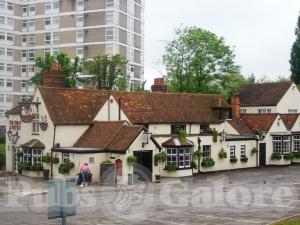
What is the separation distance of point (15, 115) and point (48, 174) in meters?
7.92

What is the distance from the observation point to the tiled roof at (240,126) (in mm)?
51500

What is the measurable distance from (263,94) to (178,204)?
37.2 meters

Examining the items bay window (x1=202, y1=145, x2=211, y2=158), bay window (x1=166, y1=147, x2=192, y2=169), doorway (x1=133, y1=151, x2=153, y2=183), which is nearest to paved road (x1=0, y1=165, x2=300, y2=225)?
doorway (x1=133, y1=151, x2=153, y2=183)

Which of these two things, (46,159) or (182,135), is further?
(182,135)

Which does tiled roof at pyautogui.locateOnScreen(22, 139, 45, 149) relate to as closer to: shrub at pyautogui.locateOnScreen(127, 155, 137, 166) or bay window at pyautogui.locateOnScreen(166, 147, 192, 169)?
shrub at pyautogui.locateOnScreen(127, 155, 137, 166)

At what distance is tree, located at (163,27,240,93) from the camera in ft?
220

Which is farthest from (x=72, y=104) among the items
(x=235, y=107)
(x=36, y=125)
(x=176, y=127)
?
(x=235, y=107)

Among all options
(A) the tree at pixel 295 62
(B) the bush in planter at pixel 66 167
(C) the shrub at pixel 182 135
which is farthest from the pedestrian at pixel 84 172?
(A) the tree at pixel 295 62

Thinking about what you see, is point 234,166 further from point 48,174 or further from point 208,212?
point 208,212

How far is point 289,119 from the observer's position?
182ft

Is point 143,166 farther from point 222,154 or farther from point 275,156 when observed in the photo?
point 275,156

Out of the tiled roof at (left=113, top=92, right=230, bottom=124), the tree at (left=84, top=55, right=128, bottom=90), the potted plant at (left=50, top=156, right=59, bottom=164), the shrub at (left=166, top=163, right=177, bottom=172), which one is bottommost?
the shrub at (left=166, top=163, right=177, bottom=172)

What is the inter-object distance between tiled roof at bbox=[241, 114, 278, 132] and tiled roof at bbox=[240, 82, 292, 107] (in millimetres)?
6485

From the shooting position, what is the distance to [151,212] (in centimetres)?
2512
